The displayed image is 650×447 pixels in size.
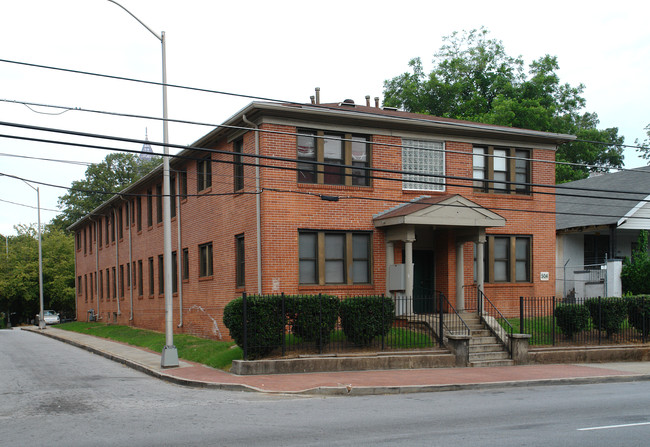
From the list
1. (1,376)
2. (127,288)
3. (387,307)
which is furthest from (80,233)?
(387,307)

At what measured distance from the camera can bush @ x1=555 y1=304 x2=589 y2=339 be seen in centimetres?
2023

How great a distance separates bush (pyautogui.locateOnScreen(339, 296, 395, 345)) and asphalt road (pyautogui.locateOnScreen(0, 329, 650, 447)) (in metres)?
3.75

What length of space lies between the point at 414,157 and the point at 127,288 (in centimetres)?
2032

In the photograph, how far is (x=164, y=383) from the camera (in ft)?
52.0

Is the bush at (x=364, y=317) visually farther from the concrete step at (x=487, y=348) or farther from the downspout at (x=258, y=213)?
the downspout at (x=258, y=213)

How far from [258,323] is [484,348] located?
6.83 meters

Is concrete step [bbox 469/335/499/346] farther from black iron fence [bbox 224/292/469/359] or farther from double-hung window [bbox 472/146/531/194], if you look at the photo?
double-hung window [bbox 472/146/531/194]

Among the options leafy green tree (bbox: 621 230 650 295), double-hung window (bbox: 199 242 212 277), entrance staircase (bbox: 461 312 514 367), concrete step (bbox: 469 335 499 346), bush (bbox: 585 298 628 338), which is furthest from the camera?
leafy green tree (bbox: 621 230 650 295)

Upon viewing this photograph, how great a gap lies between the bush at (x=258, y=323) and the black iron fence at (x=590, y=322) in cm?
775

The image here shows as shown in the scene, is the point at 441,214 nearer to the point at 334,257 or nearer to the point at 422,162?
the point at 422,162

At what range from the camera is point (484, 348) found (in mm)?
19125

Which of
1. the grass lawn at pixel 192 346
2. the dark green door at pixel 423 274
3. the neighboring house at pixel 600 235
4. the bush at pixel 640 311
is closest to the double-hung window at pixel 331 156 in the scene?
the dark green door at pixel 423 274

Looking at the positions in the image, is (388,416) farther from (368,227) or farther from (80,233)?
(80,233)

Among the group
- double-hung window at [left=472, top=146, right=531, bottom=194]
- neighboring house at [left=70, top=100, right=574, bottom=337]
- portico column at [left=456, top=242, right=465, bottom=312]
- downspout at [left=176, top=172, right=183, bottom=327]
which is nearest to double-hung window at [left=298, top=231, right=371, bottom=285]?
neighboring house at [left=70, top=100, right=574, bottom=337]
